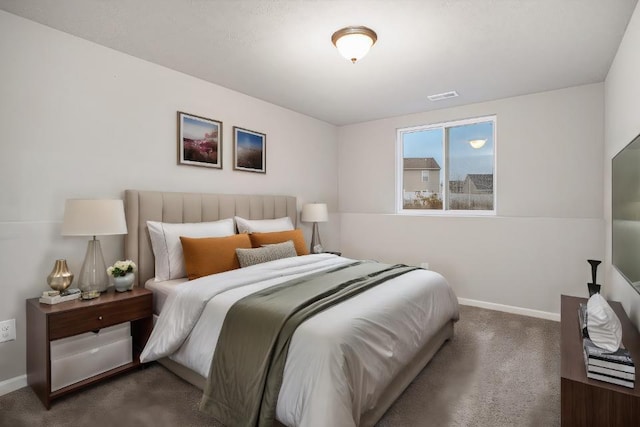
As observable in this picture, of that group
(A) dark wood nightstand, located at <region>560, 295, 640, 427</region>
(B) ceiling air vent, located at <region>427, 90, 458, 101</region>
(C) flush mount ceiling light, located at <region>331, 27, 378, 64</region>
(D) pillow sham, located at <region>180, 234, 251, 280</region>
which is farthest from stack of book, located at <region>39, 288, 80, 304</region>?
(B) ceiling air vent, located at <region>427, 90, 458, 101</region>

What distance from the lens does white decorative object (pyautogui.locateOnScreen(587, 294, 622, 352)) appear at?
1601 millimetres

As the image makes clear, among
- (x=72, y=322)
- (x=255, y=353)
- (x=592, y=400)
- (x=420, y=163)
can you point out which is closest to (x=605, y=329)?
(x=592, y=400)

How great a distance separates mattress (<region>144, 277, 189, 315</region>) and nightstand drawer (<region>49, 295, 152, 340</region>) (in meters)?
0.07

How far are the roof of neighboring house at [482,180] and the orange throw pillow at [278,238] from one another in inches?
93.8

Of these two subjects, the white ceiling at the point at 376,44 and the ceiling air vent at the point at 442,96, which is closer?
the white ceiling at the point at 376,44

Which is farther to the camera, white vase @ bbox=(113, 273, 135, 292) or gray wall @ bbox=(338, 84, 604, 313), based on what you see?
gray wall @ bbox=(338, 84, 604, 313)

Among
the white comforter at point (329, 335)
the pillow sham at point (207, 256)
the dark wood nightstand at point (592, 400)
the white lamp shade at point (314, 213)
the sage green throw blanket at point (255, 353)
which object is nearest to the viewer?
the dark wood nightstand at point (592, 400)

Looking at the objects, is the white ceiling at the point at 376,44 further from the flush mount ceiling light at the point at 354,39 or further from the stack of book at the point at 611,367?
the stack of book at the point at 611,367

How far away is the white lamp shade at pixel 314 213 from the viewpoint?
4391 mm

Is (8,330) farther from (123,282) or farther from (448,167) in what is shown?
(448,167)

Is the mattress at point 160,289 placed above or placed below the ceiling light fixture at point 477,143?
below

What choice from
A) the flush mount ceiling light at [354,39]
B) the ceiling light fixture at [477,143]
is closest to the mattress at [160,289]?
the flush mount ceiling light at [354,39]

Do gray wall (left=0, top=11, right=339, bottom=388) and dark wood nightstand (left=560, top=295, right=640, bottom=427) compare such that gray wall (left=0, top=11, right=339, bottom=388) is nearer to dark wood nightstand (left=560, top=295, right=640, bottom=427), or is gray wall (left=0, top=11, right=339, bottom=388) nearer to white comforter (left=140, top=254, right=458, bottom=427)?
white comforter (left=140, top=254, right=458, bottom=427)

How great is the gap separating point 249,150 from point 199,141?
0.65 meters
